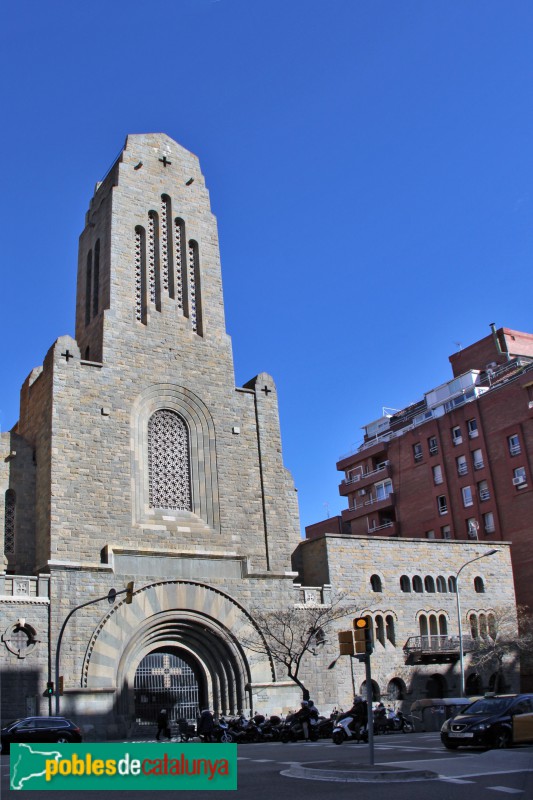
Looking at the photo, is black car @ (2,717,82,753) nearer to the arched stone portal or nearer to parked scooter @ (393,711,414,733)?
the arched stone portal

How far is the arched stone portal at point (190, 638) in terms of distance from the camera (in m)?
29.8

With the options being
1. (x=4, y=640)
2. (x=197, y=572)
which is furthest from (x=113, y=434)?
(x=4, y=640)

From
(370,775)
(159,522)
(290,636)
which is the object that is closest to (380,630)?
(290,636)

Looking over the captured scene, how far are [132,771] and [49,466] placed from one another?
819 inches

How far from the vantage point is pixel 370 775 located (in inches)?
515

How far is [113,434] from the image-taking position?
33.3 metres

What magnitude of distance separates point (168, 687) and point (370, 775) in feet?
66.9

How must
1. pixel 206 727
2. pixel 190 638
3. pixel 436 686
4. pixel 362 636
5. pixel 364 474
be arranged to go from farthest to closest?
pixel 364 474, pixel 436 686, pixel 190 638, pixel 206 727, pixel 362 636

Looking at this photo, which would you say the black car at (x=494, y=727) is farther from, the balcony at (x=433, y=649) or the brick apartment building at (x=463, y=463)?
the brick apartment building at (x=463, y=463)

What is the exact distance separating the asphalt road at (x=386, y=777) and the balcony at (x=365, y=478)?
136 ft

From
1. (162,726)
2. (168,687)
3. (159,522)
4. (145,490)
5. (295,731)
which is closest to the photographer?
(295,731)

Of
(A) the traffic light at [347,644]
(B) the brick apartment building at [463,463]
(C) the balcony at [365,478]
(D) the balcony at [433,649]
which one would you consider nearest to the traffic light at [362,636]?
(A) the traffic light at [347,644]

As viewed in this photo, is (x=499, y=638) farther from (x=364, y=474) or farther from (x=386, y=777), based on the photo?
(x=386, y=777)

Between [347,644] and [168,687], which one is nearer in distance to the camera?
[347,644]
